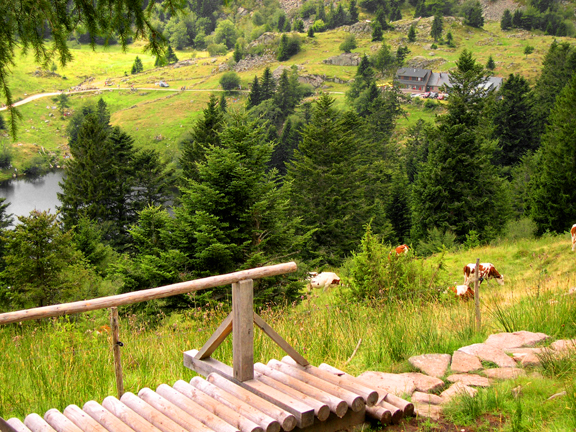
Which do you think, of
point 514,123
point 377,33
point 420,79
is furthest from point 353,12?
point 514,123

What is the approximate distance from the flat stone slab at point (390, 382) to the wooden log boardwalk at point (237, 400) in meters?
0.46

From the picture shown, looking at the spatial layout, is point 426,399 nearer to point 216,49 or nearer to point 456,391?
point 456,391

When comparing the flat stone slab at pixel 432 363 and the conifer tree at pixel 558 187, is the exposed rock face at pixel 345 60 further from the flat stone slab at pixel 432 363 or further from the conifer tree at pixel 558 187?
the flat stone slab at pixel 432 363

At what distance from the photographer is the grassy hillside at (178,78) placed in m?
100

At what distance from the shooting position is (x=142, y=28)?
16.3 feet

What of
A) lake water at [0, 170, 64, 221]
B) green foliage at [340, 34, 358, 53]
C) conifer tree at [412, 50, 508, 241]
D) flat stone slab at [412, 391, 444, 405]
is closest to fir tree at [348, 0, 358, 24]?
green foliage at [340, 34, 358, 53]

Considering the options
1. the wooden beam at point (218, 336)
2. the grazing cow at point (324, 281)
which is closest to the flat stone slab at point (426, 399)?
the wooden beam at point (218, 336)

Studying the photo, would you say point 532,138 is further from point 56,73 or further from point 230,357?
point 56,73

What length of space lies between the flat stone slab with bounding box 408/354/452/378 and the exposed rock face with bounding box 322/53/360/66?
432 ft

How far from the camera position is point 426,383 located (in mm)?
4484

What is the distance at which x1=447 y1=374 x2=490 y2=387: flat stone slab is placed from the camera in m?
4.37

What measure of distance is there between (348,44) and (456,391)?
142 meters

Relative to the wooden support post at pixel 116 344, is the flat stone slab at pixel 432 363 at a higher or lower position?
lower

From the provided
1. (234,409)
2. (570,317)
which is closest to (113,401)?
(234,409)
